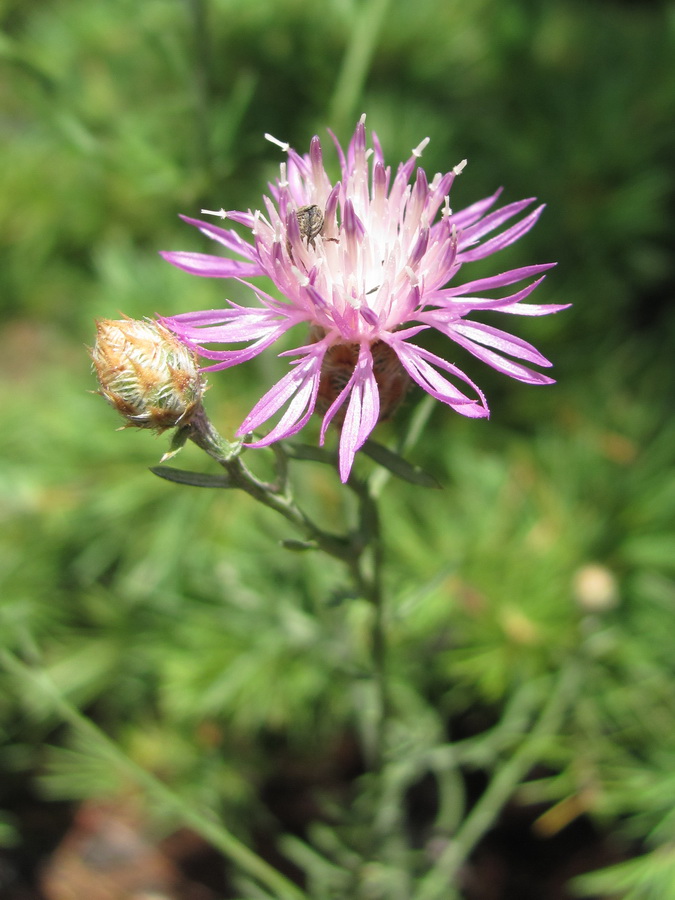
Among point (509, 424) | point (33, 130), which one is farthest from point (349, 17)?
point (33, 130)

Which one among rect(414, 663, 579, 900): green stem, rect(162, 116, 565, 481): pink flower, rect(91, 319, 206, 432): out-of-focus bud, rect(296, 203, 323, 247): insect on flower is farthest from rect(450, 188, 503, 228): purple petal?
rect(414, 663, 579, 900): green stem

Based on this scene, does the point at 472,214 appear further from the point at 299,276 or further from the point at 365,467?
the point at 365,467

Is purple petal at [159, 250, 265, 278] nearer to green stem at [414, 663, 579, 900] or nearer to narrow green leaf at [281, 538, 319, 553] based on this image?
narrow green leaf at [281, 538, 319, 553]

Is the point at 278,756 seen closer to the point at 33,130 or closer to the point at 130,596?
the point at 130,596

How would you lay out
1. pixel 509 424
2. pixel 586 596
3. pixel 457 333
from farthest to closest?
pixel 509 424
pixel 586 596
pixel 457 333

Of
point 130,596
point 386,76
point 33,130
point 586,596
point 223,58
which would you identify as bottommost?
point 130,596

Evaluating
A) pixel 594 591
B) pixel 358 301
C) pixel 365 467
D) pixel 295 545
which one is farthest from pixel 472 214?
pixel 594 591

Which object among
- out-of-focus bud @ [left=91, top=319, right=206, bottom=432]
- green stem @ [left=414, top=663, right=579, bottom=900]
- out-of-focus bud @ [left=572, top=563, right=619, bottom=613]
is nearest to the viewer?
out-of-focus bud @ [left=91, top=319, right=206, bottom=432]
